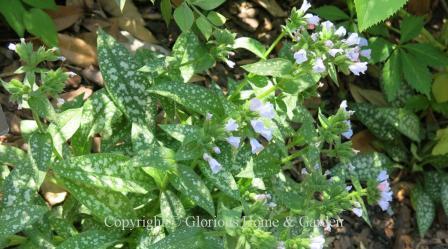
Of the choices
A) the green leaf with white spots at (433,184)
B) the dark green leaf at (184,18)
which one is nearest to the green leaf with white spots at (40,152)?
the dark green leaf at (184,18)

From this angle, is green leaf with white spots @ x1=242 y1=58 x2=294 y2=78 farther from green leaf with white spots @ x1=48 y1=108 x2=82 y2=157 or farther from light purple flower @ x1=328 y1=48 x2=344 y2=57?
green leaf with white spots @ x1=48 y1=108 x2=82 y2=157

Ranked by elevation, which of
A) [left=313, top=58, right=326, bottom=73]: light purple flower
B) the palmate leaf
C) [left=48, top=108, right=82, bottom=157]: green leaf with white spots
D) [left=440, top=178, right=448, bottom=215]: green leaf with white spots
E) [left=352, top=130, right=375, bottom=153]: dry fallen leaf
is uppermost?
the palmate leaf

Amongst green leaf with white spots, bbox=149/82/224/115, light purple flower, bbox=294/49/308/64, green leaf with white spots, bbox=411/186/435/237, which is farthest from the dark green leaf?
green leaf with white spots, bbox=411/186/435/237

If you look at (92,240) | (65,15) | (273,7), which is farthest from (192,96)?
(273,7)

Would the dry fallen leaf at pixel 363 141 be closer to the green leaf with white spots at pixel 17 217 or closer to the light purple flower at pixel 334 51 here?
the light purple flower at pixel 334 51

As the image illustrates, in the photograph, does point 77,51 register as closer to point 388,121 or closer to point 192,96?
point 192,96
